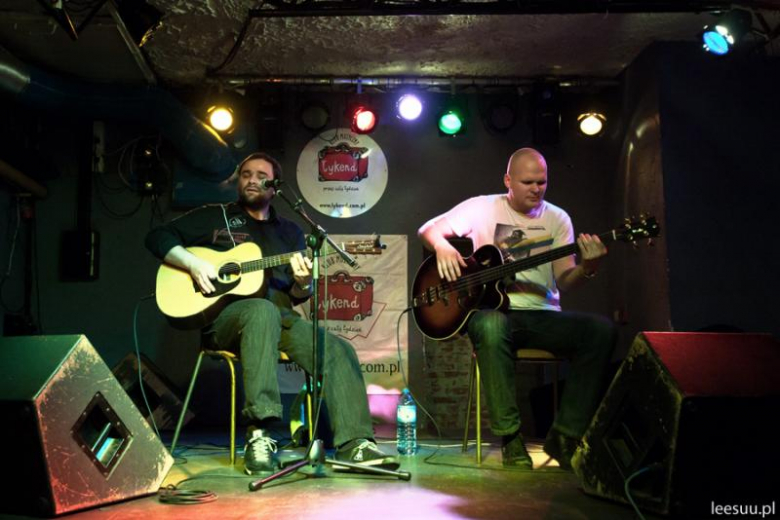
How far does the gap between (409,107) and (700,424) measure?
4067mm

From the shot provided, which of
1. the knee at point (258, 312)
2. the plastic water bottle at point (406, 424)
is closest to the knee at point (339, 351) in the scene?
the knee at point (258, 312)

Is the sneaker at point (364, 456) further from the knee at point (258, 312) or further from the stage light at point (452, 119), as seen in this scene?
the stage light at point (452, 119)

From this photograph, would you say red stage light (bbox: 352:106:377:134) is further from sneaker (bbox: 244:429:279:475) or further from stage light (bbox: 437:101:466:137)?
sneaker (bbox: 244:429:279:475)

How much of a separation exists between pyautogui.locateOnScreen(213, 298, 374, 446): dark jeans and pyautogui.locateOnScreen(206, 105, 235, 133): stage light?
2539 mm

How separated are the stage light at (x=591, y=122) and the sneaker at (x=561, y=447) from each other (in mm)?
2945

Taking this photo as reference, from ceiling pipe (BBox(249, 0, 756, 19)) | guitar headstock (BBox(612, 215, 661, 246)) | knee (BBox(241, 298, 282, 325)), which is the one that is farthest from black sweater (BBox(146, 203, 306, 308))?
guitar headstock (BBox(612, 215, 661, 246))

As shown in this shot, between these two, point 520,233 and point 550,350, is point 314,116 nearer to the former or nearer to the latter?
point 520,233

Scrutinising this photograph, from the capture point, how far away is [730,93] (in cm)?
487

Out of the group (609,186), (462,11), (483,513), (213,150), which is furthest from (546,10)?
(483,513)

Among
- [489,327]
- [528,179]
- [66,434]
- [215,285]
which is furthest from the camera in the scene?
[528,179]

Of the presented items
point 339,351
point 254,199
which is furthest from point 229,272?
point 339,351

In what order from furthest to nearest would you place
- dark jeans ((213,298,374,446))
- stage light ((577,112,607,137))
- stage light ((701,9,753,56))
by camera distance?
stage light ((577,112,607,137)), stage light ((701,9,753,56)), dark jeans ((213,298,374,446))

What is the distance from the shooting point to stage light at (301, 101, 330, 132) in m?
5.88

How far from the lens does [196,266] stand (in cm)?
360
